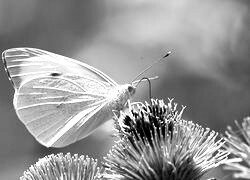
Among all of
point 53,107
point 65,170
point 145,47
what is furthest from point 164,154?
point 145,47

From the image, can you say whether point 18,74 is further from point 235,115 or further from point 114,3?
point 114,3

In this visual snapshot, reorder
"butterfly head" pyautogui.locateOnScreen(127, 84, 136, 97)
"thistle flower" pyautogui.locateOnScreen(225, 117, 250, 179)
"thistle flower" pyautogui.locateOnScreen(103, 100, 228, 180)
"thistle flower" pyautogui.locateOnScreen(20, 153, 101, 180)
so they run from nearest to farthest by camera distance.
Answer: "thistle flower" pyautogui.locateOnScreen(225, 117, 250, 179), "thistle flower" pyautogui.locateOnScreen(103, 100, 228, 180), "thistle flower" pyautogui.locateOnScreen(20, 153, 101, 180), "butterfly head" pyautogui.locateOnScreen(127, 84, 136, 97)

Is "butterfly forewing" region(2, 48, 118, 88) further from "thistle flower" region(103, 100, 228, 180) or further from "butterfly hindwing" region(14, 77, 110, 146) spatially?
"thistle flower" region(103, 100, 228, 180)

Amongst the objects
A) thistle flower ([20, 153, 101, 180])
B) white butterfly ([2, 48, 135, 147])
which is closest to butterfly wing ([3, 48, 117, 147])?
white butterfly ([2, 48, 135, 147])

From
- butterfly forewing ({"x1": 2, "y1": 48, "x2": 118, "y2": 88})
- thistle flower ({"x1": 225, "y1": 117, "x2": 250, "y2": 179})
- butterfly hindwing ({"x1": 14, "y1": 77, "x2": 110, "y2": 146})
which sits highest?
thistle flower ({"x1": 225, "y1": 117, "x2": 250, "y2": 179})

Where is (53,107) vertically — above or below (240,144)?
below

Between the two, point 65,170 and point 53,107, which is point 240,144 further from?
point 53,107
